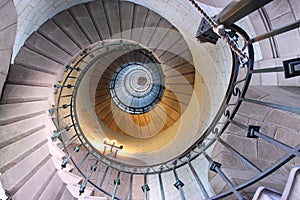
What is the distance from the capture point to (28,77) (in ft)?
13.1

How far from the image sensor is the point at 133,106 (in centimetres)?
915

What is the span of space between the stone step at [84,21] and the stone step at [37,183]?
10.1 ft

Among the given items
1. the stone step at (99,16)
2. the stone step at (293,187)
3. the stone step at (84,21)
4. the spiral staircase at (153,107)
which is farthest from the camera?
the stone step at (99,16)

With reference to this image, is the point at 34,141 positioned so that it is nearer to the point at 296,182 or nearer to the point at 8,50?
the point at 8,50

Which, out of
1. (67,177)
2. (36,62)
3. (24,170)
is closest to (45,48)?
(36,62)

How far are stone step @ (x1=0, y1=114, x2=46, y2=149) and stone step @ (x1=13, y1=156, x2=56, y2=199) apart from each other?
0.61 metres

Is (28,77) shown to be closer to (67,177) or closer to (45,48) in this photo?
(45,48)

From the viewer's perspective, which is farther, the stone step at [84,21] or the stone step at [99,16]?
the stone step at [99,16]

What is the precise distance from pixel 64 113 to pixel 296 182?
6.07 m

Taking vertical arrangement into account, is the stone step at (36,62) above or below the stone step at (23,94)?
above

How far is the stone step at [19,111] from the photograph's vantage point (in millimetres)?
3480

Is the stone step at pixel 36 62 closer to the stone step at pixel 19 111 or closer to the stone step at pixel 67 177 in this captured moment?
the stone step at pixel 19 111

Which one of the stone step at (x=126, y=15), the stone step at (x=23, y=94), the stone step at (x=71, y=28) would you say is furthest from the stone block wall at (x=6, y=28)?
the stone step at (x=126, y=15)

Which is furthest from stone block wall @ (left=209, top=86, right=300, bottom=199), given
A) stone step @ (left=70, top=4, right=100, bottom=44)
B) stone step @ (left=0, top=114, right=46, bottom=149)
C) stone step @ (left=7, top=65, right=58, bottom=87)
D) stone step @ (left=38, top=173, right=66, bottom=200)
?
stone step @ (left=70, top=4, right=100, bottom=44)
